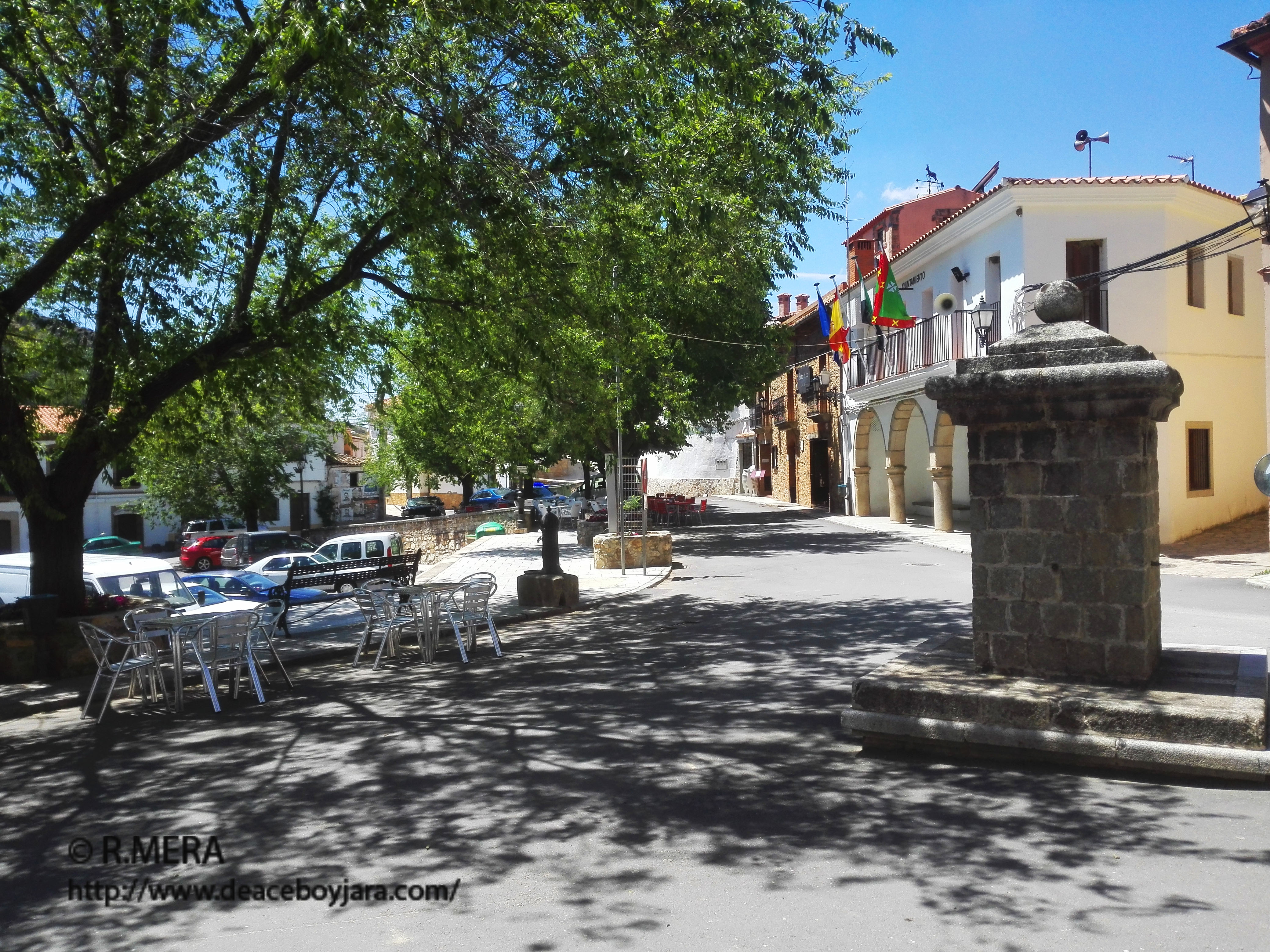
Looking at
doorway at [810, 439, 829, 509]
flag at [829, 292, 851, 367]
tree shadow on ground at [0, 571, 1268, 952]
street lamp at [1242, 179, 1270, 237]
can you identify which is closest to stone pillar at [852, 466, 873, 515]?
flag at [829, 292, 851, 367]

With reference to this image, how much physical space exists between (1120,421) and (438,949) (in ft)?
15.4

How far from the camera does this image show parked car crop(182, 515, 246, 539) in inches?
1528

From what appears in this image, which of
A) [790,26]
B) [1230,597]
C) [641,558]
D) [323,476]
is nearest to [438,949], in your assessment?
[790,26]

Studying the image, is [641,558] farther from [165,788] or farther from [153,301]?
[165,788]

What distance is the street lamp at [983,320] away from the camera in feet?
67.7

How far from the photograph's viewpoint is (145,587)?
12.8m

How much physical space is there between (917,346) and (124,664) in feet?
68.6

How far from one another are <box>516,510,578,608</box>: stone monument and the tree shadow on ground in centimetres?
541

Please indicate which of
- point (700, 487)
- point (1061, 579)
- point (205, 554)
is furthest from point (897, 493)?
point (700, 487)

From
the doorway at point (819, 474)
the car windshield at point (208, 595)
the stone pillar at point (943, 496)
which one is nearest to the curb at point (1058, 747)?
the car windshield at point (208, 595)

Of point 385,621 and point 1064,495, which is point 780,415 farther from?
point 1064,495

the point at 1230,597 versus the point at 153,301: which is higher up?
the point at 153,301

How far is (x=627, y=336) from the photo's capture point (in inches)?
528

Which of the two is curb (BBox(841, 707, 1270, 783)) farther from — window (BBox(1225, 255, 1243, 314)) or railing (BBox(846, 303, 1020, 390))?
window (BBox(1225, 255, 1243, 314))
